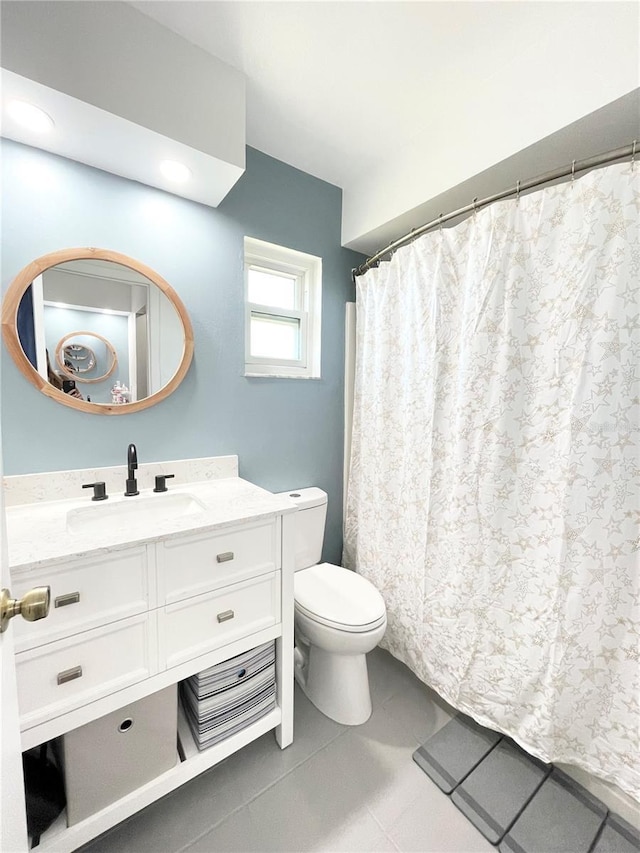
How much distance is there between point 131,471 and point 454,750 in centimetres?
165

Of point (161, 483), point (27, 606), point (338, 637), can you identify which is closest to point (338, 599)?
point (338, 637)

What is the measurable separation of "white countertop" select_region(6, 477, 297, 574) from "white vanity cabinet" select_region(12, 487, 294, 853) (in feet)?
0.06

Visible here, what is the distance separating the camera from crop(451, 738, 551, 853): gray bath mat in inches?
43.2

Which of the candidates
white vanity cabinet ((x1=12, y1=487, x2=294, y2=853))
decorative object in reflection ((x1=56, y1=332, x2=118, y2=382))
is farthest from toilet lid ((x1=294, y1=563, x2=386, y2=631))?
decorative object in reflection ((x1=56, y1=332, x2=118, y2=382))

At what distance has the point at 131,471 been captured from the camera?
1.34 meters

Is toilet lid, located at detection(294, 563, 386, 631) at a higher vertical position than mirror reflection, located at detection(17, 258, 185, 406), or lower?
lower

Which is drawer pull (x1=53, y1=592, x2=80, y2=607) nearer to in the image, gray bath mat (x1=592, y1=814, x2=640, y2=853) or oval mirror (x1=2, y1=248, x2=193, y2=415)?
oval mirror (x1=2, y1=248, x2=193, y2=415)

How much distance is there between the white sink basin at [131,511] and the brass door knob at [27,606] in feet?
1.90

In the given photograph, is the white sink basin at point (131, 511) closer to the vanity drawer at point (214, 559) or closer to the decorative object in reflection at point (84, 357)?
the vanity drawer at point (214, 559)

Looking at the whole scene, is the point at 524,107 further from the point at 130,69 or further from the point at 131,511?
the point at 131,511

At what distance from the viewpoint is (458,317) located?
4.70ft

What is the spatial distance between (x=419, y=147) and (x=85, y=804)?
2622 millimetres

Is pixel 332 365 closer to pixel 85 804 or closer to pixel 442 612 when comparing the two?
pixel 442 612

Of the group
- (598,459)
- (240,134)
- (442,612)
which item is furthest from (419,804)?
(240,134)
